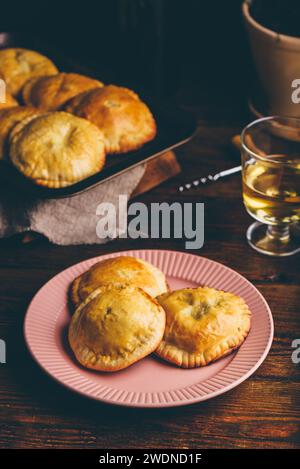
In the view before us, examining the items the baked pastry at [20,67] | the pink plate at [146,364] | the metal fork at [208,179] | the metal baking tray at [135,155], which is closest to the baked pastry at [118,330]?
the pink plate at [146,364]

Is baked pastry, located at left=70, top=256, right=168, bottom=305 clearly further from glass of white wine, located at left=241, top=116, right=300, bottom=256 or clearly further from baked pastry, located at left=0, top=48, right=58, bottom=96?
baked pastry, located at left=0, top=48, right=58, bottom=96

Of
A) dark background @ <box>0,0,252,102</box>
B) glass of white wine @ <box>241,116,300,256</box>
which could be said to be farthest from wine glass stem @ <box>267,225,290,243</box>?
dark background @ <box>0,0,252,102</box>

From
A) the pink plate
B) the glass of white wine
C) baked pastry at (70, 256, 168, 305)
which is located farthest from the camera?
the glass of white wine

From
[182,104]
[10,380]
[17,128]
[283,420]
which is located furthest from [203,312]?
[182,104]

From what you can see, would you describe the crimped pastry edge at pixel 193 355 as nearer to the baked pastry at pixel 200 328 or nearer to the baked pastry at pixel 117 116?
the baked pastry at pixel 200 328
